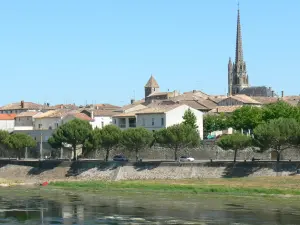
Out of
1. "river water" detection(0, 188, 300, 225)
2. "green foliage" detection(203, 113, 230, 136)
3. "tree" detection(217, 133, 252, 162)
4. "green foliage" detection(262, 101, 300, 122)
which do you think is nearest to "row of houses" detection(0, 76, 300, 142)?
"green foliage" detection(203, 113, 230, 136)

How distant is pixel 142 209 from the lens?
69312 mm

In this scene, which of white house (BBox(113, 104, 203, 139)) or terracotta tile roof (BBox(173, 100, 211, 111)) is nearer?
white house (BBox(113, 104, 203, 139))

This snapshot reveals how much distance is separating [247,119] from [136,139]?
2822 cm

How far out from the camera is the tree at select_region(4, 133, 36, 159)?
11912 cm

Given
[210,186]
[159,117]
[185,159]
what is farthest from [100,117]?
[210,186]

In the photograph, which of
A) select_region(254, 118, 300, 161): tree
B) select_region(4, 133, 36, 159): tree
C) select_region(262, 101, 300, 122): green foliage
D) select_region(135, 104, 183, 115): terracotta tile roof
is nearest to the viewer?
select_region(254, 118, 300, 161): tree

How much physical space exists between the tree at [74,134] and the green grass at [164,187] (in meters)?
14.5

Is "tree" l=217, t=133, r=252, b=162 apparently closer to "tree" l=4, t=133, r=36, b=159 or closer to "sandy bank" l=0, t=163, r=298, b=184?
"sandy bank" l=0, t=163, r=298, b=184


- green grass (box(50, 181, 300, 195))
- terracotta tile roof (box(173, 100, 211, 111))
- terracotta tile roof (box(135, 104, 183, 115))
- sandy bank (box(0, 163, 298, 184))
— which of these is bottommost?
green grass (box(50, 181, 300, 195))

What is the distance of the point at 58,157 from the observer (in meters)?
122

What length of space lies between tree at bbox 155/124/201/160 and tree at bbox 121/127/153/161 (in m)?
1.96

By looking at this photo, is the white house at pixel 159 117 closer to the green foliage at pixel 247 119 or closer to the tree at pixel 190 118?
the tree at pixel 190 118

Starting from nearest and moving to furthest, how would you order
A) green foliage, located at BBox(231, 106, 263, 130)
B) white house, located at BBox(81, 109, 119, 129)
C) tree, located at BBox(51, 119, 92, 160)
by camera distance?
1. tree, located at BBox(51, 119, 92, 160)
2. green foliage, located at BBox(231, 106, 263, 130)
3. white house, located at BBox(81, 109, 119, 129)

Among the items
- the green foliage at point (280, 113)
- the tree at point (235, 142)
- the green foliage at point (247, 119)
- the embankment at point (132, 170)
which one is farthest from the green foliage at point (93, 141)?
the green foliage at point (280, 113)
